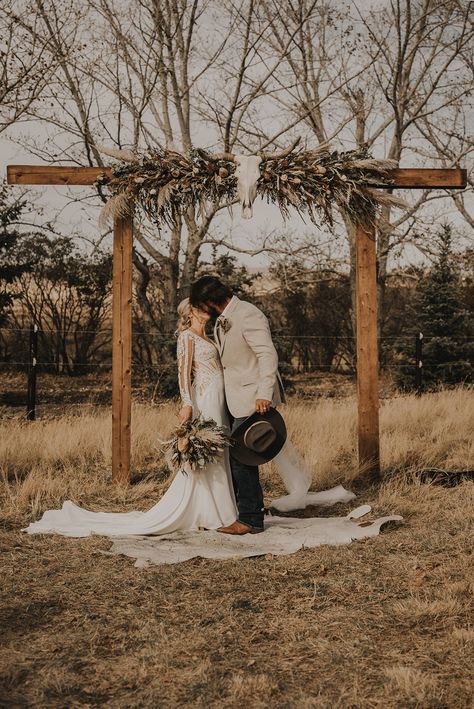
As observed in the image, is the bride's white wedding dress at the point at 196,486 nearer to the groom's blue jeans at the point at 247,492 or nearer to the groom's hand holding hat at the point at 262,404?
the groom's blue jeans at the point at 247,492

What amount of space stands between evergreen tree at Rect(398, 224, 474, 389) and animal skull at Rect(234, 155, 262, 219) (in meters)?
12.6

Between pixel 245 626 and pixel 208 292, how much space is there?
285 cm

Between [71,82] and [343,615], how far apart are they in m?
15.5

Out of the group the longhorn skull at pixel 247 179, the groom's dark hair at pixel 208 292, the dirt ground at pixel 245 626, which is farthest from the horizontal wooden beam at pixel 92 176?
the dirt ground at pixel 245 626

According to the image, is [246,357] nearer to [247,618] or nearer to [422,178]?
[247,618]

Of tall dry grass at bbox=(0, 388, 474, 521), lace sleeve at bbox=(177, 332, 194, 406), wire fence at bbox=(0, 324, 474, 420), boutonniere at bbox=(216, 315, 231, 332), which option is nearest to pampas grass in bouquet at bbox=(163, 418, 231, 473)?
lace sleeve at bbox=(177, 332, 194, 406)

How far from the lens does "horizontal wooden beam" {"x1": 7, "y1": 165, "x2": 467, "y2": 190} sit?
845 cm

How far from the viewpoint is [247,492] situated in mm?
6707

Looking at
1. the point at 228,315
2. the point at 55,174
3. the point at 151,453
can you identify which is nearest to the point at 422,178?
the point at 228,315

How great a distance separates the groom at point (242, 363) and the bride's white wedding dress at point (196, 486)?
11 cm

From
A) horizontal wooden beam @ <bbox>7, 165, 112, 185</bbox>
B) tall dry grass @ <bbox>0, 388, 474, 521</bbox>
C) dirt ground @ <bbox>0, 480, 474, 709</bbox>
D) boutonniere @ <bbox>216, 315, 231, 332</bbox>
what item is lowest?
dirt ground @ <bbox>0, 480, 474, 709</bbox>

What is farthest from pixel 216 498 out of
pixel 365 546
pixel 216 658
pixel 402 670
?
pixel 402 670

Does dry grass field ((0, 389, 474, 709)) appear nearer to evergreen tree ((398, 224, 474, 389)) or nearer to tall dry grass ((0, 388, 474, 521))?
tall dry grass ((0, 388, 474, 521))

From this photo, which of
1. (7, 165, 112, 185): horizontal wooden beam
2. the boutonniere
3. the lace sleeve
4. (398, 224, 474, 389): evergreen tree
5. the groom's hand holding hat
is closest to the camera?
the groom's hand holding hat
